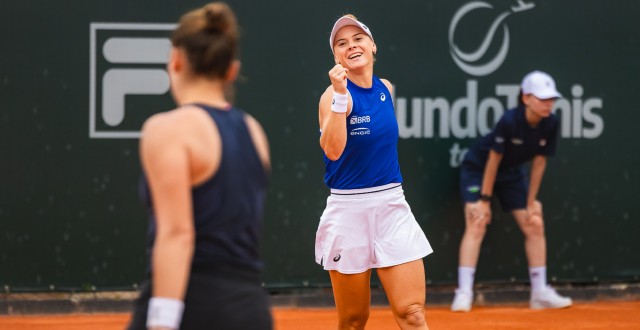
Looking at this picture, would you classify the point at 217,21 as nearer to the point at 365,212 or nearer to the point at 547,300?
the point at 365,212

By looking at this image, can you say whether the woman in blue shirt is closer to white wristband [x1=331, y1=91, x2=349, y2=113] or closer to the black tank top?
white wristband [x1=331, y1=91, x2=349, y2=113]

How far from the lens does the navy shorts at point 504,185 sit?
7801 mm

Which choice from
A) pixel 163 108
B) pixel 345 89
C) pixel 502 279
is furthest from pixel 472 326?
pixel 345 89

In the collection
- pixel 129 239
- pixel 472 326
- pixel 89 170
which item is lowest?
pixel 472 326

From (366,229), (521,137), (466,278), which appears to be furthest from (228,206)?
(466,278)

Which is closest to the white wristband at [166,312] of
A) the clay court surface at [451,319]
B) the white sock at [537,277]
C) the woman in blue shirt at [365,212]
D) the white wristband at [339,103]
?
the white wristband at [339,103]

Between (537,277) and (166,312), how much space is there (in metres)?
5.50

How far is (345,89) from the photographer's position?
4.63 meters

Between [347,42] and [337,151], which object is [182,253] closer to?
[337,151]

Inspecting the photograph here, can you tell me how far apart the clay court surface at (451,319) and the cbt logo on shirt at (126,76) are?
1.27 metres

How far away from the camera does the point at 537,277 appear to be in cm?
785

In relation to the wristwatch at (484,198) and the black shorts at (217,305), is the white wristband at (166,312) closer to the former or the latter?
the black shorts at (217,305)

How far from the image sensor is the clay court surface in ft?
24.0

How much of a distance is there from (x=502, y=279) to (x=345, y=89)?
12.7ft
